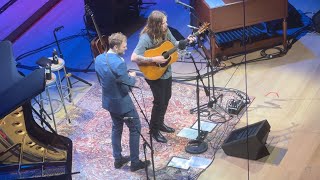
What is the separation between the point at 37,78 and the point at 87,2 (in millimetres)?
4740

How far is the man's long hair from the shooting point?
19.5ft

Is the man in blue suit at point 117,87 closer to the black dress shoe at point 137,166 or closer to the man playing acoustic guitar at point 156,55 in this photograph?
the black dress shoe at point 137,166

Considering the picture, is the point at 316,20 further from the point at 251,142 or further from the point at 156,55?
the point at 156,55

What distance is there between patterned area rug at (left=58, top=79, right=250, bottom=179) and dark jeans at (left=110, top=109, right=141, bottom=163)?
8.7 inches

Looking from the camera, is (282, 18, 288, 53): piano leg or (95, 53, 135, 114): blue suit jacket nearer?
(95, 53, 135, 114): blue suit jacket

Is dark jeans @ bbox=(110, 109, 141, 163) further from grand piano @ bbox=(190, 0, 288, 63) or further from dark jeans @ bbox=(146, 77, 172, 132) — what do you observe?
grand piano @ bbox=(190, 0, 288, 63)

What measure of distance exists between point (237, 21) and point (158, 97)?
2.27m

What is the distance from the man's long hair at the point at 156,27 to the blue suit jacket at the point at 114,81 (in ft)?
2.00

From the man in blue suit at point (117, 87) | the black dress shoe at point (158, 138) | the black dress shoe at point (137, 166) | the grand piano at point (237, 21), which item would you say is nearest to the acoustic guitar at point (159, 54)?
the man in blue suit at point (117, 87)

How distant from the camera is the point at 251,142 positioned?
20.3 ft

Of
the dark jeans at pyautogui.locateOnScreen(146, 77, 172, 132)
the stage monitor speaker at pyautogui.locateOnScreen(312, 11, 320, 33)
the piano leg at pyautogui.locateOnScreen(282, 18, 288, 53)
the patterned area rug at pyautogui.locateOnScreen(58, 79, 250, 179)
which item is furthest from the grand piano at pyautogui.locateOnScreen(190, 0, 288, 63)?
the dark jeans at pyautogui.locateOnScreen(146, 77, 172, 132)

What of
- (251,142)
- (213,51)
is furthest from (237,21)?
(251,142)

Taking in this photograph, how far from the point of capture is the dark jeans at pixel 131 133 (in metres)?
5.89

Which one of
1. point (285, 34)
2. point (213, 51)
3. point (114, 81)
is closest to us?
point (114, 81)
